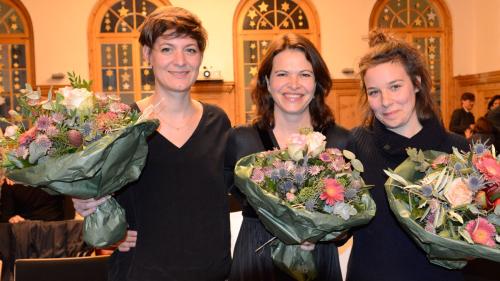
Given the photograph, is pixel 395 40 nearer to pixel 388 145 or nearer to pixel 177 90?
pixel 388 145

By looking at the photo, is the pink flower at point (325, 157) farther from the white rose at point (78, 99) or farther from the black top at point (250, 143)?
the white rose at point (78, 99)

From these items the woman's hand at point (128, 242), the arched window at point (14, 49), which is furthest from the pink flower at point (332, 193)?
the arched window at point (14, 49)

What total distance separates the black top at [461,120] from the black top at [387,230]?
7968 mm

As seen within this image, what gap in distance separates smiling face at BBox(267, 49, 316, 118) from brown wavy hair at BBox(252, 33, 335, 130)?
28mm

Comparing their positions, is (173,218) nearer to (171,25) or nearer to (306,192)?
(306,192)

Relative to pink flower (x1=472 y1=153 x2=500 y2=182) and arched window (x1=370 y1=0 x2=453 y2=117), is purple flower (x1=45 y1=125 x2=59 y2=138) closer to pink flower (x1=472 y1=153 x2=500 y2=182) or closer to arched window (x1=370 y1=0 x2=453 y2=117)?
pink flower (x1=472 y1=153 x2=500 y2=182)

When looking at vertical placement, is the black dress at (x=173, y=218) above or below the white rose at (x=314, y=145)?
below

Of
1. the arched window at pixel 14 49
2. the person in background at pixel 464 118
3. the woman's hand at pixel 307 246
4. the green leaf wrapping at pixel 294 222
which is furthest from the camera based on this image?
the arched window at pixel 14 49

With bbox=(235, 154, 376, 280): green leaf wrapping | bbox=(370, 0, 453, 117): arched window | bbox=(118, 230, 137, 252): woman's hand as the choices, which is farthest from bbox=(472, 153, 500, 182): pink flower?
bbox=(370, 0, 453, 117): arched window

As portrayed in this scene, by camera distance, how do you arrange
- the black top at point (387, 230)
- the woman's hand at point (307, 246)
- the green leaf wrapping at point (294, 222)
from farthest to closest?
the black top at point (387, 230), the woman's hand at point (307, 246), the green leaf wrapping at point (294, 222)

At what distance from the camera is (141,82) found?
10125 millimetres

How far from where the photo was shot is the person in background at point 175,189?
7.09 feet

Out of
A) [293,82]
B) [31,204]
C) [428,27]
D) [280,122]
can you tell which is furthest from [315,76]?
[428,27]

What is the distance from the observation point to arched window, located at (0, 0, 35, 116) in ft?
32.2
